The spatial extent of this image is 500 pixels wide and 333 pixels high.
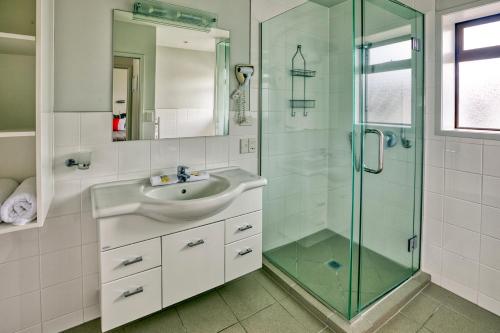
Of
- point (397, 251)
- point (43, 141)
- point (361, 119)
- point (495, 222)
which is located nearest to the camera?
point (43, 141)

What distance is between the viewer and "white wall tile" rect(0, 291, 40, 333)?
56.8 inches

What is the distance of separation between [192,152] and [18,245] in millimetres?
1041

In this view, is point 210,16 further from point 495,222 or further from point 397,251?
point 495,222

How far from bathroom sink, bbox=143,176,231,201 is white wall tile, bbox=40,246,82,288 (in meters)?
0.53

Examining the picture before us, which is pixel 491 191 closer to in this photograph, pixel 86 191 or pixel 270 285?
pixel 270 285

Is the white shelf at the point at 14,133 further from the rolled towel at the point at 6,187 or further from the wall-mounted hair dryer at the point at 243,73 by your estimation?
the wall-mounted hair dryer at the point at 243,73

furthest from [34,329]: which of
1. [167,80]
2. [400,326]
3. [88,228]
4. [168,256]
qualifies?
[400,326]

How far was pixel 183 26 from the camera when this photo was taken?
1.78 meters

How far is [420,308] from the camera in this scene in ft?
5.86

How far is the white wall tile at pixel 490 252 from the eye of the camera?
1.73 metres

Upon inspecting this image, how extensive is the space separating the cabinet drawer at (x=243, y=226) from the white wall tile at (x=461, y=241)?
133 centimetres

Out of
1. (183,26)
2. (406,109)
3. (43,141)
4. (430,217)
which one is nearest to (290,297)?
(430,217)

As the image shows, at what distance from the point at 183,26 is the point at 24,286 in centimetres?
171

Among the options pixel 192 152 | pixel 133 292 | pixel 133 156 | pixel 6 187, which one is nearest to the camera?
pixel 6 187
